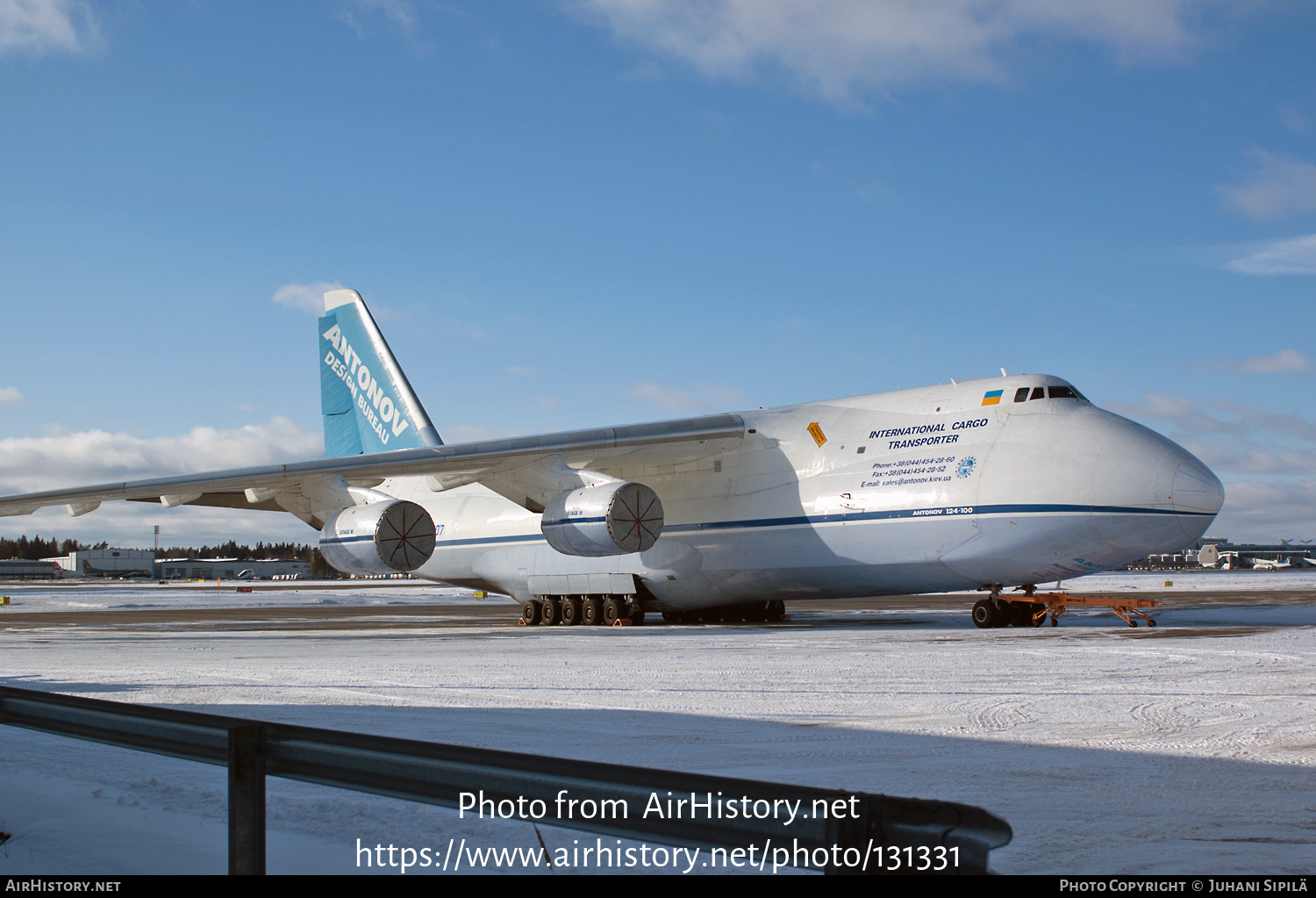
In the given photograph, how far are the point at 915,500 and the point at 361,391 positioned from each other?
1461 centimetres

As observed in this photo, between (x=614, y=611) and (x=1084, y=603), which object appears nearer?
(x=1084, y=603)

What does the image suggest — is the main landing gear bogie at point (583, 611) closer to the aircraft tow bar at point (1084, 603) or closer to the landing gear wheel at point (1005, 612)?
the landing gear wheel at point (1005, 612)

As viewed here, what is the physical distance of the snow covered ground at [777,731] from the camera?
3988mm

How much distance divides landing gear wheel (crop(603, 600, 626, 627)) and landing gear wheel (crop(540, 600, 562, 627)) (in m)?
1.31

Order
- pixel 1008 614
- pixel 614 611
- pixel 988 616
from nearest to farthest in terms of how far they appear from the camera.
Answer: pixel 988 616
pixel 1008 614
pixel 614 611

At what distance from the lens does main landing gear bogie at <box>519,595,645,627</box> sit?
67.8ft

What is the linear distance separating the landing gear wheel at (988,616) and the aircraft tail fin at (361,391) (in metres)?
12.4

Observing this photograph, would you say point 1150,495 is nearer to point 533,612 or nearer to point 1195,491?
point 1195,491

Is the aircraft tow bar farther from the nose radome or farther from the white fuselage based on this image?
the nose radome

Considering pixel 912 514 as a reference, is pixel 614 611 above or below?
below

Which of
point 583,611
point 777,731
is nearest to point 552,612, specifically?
point 583,611

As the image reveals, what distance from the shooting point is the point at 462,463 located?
1866 centimetres

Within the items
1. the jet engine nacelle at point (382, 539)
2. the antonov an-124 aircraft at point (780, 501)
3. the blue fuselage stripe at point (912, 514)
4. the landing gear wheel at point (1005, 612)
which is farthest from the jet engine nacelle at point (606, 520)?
the landing gear wheel at point (1005, 612)
